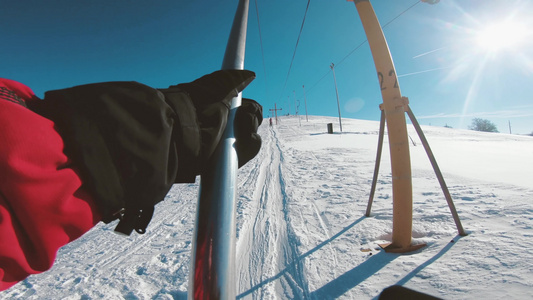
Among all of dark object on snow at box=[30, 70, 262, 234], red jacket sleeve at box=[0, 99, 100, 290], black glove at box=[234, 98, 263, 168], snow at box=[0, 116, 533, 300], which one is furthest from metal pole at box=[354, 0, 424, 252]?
red jacket sleeve at box=[0, 99, 100, 290]

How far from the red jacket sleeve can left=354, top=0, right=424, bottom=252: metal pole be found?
2.62 m

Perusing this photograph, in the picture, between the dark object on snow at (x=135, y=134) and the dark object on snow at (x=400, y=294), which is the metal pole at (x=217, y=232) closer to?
the dark object on snow at (x=135, y=134)

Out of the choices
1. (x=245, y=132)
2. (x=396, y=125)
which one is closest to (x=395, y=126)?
(x=396, y=125)

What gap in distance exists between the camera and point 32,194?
1.52 ft

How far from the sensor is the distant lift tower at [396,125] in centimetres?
237

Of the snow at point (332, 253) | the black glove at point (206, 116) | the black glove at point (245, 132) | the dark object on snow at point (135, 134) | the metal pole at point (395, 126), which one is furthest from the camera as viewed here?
the metal pole at point (395, 126)

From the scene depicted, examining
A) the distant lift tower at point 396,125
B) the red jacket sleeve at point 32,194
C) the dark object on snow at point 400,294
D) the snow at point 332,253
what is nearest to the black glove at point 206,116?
the red jacket sleeve at point 32,194

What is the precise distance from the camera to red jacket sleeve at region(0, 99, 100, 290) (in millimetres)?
440

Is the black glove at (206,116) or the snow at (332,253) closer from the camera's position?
the black glove at (206,116)

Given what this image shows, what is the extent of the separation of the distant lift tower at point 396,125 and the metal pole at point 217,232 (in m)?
2.18

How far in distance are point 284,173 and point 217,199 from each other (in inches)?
251

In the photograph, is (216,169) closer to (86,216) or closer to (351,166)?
(86,216)

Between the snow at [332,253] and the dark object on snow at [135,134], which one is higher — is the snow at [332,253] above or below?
below

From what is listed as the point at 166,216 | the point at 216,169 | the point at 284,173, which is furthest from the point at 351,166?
the point at 216,169
